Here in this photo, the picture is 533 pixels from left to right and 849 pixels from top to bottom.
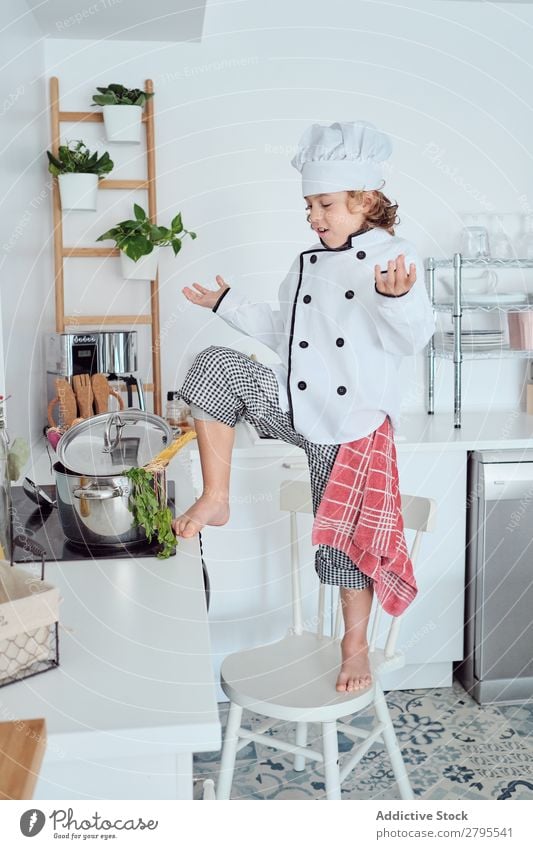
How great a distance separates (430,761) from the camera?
6.12ft

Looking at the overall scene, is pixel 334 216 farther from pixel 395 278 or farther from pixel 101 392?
pixel 101 392

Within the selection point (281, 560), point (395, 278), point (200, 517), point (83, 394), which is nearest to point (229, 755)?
point (200, 517)

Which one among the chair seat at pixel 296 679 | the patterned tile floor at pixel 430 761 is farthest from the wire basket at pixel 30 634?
the patterned tile floor at pixel 430 761

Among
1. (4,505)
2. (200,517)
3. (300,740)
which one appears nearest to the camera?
(4,505)

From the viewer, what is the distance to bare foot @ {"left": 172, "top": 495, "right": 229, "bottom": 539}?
130 centimetres

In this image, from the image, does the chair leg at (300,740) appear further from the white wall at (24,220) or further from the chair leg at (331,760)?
the white wall at (24,220)

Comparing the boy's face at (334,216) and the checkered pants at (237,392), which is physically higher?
the boy's face at (334,216)

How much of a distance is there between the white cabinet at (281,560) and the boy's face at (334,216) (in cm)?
84

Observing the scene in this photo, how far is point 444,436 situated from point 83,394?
0.90m

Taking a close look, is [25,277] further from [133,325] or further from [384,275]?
[384,275]

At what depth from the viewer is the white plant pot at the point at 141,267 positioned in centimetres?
233

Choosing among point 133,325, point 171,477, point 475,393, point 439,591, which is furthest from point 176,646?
point 475,393
